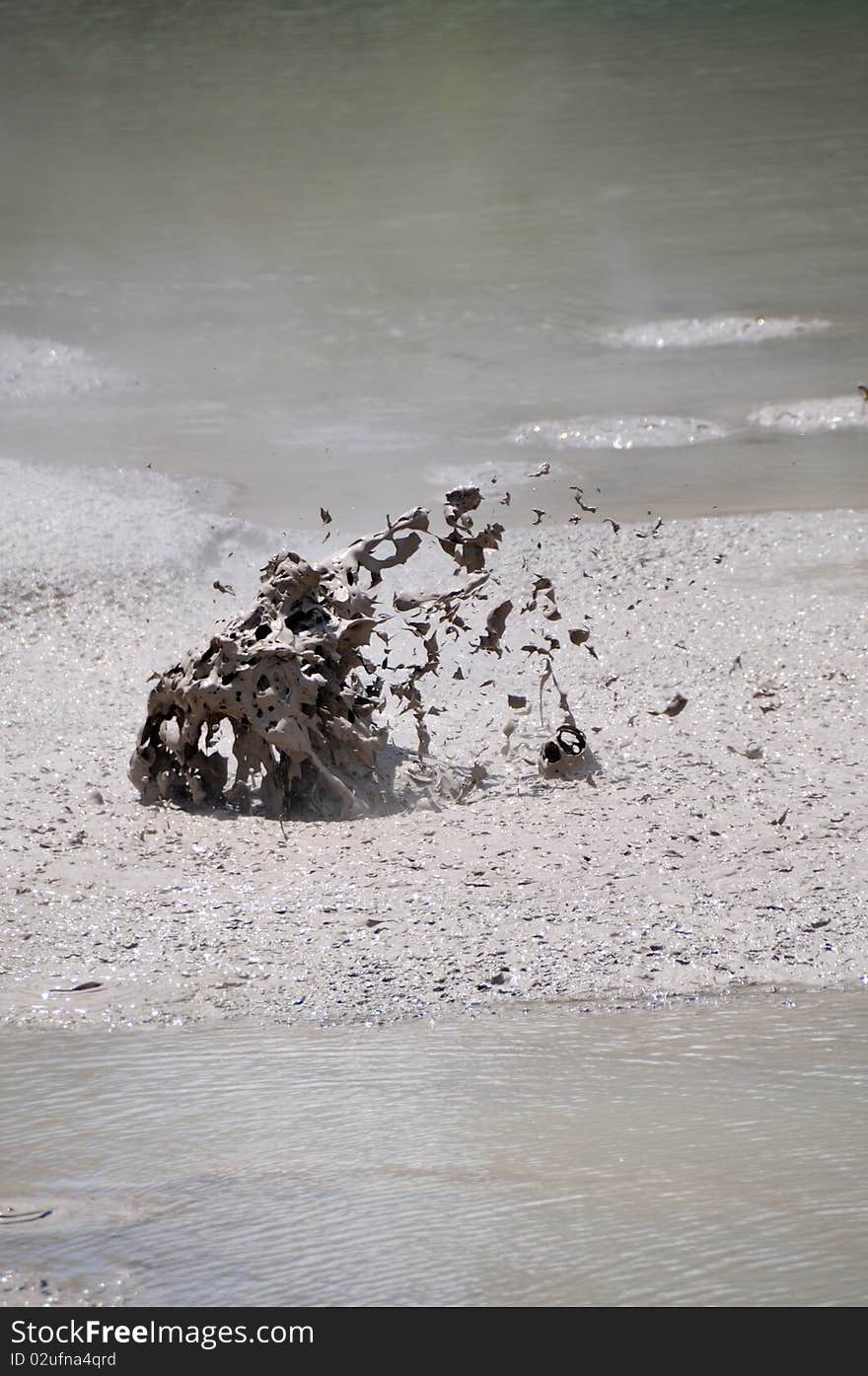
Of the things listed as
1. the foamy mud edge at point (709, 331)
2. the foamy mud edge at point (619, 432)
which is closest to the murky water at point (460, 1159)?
the foamy mud edge at point (619, 432)

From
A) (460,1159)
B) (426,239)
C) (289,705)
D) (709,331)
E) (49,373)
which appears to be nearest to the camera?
(460,1159)

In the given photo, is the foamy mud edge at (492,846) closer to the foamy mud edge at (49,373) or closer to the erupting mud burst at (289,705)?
the erupting mud burst at (289,705)

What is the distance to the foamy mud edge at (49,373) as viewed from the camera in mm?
12398

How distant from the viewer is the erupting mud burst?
5070 mm

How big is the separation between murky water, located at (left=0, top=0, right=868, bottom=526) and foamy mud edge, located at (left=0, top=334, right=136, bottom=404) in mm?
37

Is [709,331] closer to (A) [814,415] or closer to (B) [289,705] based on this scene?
(A) [814,415]

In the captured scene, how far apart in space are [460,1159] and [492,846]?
→ 5.64 ft

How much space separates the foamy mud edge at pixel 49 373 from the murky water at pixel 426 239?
0.04 metres

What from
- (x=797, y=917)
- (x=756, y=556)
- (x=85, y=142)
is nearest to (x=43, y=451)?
(x=756, y=556)

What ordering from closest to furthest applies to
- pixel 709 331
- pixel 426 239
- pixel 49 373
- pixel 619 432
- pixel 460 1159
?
pixel 460 1159
pixel 619 432
pixel 49 373
pixel 709 331
pixel 426 239

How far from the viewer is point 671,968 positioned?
12.8 feet

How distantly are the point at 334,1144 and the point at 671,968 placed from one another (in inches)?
43.9

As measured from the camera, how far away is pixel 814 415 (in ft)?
A: 36.7

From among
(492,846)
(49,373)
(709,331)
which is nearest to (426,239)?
(709,331)
